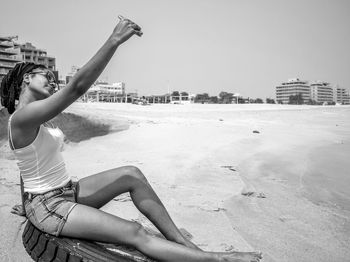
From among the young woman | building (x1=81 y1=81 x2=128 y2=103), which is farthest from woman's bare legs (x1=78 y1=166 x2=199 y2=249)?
building (x1=81 y1=81 x2=128 y2=103)

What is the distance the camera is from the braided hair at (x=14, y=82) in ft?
7.75

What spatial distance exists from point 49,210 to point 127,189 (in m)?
0.69

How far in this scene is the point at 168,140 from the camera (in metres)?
8.23

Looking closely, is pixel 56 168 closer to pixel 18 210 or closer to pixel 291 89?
pixel 18 210

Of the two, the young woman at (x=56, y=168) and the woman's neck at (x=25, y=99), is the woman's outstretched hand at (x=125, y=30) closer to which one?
the young woman at (x=56, y=168)

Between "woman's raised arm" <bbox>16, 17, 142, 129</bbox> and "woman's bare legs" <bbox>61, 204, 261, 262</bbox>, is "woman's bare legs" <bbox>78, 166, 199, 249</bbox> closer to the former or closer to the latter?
"woman's bare legs" <bbox>61, 204, 261, 262</bbox>

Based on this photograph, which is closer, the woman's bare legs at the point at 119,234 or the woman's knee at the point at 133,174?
the woman's bare legs at the point at 119,234

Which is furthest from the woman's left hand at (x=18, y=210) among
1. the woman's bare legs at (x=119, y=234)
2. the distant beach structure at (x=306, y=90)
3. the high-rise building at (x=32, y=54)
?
the distant beach structure at (x=306, y=90)

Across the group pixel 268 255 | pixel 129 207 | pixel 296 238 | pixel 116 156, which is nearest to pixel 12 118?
pixel 129 207

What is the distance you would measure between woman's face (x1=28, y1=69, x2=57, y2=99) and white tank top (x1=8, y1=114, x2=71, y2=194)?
0.27 metres

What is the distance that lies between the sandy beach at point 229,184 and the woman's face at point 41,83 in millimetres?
1359

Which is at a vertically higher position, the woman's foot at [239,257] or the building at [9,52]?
the building at [9,52]

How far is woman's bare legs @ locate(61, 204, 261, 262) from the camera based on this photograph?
2061 mm

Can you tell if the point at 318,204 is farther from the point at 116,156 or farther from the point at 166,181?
the point at 116,156
